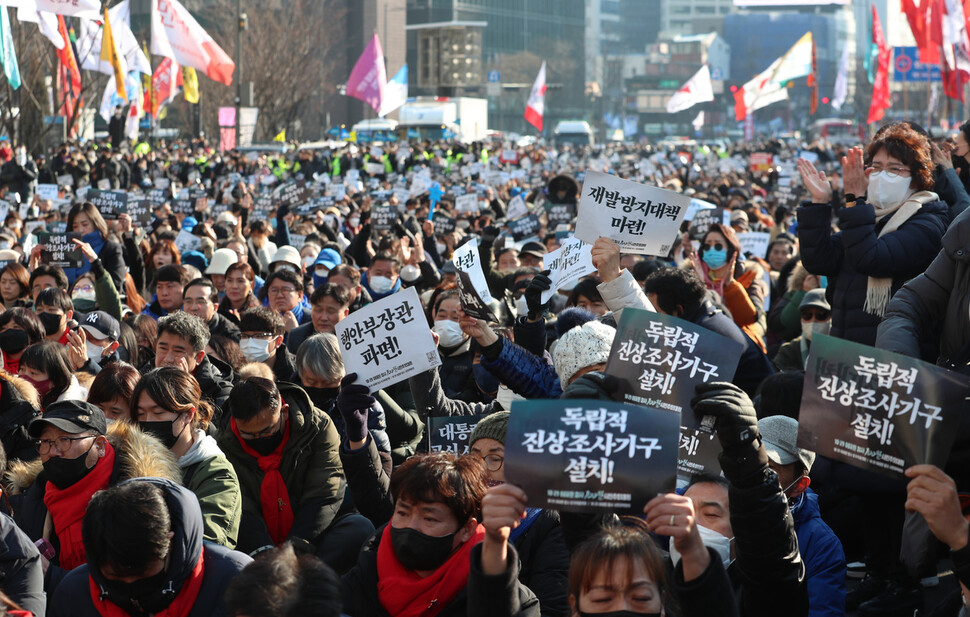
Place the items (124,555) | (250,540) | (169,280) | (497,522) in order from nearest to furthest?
(497,522) < (124,555) < (250,540) < (169,280)

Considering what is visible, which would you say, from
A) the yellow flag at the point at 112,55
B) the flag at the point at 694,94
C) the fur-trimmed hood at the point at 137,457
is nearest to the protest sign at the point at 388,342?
the fur-trimmed hood at the point at 137,457

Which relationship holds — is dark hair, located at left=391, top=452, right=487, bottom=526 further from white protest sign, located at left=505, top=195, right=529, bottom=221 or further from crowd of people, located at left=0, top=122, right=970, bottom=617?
white protest sign, located at left=505, top=195, right=529, bottom=221

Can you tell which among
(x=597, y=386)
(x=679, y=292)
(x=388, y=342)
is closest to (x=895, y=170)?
(x=679, y=292)

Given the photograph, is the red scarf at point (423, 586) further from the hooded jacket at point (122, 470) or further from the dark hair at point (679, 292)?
the dark hair at point (679, 292)

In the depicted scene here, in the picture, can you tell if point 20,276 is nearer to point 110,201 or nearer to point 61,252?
point 61,252

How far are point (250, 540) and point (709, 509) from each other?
6.21 ft

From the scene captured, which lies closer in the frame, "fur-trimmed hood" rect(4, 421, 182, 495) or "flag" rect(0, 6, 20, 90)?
"fur-trimmed hood" rect(4, 421, 182, 495)

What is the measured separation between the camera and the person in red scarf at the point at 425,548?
352 cm

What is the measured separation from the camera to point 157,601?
336 cm

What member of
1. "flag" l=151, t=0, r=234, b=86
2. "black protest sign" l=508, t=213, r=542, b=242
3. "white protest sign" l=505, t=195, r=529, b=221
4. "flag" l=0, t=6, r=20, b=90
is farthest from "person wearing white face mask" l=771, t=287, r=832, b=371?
"flag" l=151, t=0, r=234, b=86

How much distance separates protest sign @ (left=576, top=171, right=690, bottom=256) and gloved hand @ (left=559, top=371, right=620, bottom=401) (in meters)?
2.51

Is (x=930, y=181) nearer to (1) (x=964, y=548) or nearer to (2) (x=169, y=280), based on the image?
(1) (x=964, y=548)

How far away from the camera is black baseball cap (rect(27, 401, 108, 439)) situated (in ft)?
13.8

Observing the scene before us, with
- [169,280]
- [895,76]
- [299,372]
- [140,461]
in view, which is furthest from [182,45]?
[895,76]
